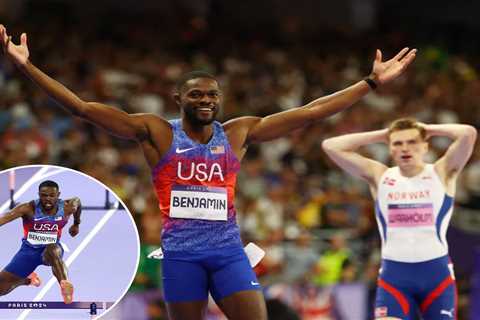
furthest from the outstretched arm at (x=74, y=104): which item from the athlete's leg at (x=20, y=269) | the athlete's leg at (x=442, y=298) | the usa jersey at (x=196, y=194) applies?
the athlete's leg at (x=442, y=298)

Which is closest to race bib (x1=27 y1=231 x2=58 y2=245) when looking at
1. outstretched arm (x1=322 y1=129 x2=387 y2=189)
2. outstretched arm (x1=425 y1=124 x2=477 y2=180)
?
outstretched arm (x1=322 y1=129 x2=387 y2=189)

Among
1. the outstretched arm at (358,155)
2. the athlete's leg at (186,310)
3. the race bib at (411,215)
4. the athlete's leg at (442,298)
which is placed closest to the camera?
the athlete's leg at (186,310)

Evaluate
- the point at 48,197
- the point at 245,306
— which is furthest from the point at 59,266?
the point at 245,306

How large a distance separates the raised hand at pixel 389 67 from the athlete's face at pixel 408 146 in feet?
4.02

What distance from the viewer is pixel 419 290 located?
7621 mm

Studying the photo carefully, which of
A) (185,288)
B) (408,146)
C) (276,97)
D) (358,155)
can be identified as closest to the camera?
(185,288)

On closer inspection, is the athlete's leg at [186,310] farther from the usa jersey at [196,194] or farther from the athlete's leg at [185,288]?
the usa jersey at [196,194]

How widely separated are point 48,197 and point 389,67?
2300 mm

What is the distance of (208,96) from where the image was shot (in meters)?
6.24

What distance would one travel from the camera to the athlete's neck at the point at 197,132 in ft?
20.8

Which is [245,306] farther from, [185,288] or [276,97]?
[276,97]

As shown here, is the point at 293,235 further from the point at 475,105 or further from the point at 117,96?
the point at 475,105

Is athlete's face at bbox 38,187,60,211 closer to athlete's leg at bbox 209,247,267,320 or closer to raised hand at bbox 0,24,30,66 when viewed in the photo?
raised hand at bbox 0,24,30,66

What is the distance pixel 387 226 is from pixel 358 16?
13.5m
